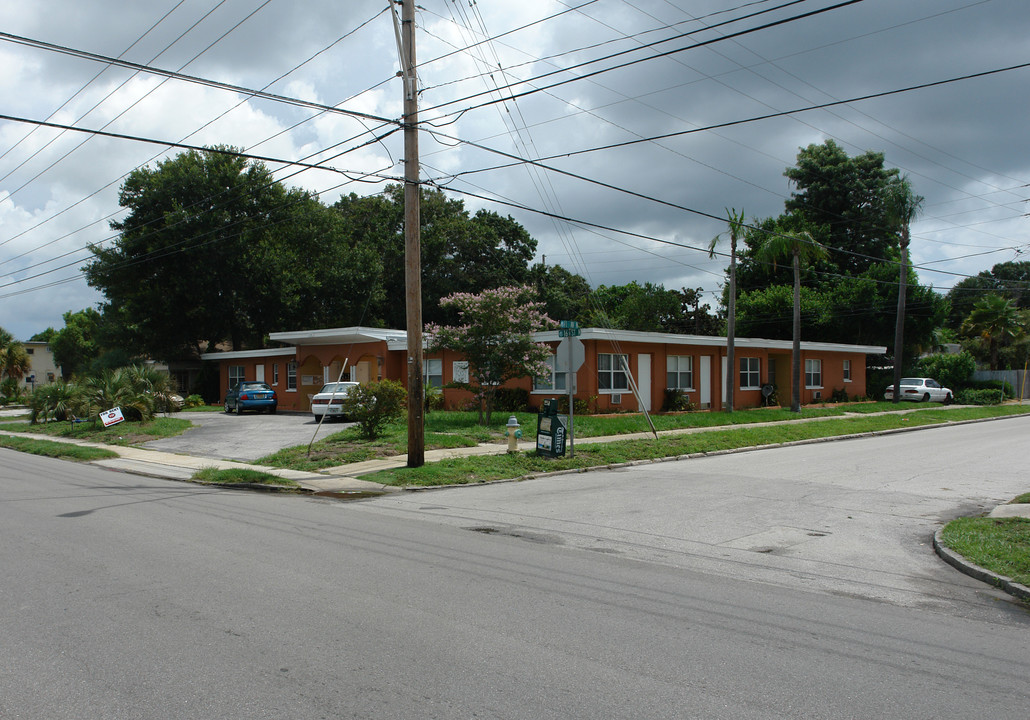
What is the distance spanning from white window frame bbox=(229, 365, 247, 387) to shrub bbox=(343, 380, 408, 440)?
23812 millimetres

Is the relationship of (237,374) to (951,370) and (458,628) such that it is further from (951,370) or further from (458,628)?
(951,370)

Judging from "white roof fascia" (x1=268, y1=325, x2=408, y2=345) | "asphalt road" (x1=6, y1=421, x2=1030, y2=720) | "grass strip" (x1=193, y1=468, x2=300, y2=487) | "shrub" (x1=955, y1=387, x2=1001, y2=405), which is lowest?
"grass strip" (x1=193, y1=468, x2=300, y2=487)

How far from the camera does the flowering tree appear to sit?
888 inches

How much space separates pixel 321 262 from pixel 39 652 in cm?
4485

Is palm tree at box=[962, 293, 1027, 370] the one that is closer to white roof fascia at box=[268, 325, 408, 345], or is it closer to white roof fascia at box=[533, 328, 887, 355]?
white roof fascia at box=[533, 328, 887, 355]

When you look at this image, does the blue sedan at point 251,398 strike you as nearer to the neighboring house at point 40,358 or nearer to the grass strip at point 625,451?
→ the grass strip at point 625,451

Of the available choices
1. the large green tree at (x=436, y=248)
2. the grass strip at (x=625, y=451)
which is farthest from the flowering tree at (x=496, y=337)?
the large green tree at (x=436, y=248)

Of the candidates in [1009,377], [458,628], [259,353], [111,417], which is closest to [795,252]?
[259,353]

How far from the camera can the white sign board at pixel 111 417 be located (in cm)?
2644

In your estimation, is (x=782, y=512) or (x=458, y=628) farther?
(x=782, y=512)

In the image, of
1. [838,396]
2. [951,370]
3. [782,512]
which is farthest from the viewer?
[951,370]

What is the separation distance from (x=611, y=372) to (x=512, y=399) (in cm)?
413

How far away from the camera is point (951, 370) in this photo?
4825cm

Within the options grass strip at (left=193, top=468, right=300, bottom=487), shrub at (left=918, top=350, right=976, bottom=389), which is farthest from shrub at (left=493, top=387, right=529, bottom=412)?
shrub at (left=918, top=350, right=976, bottom=389)
